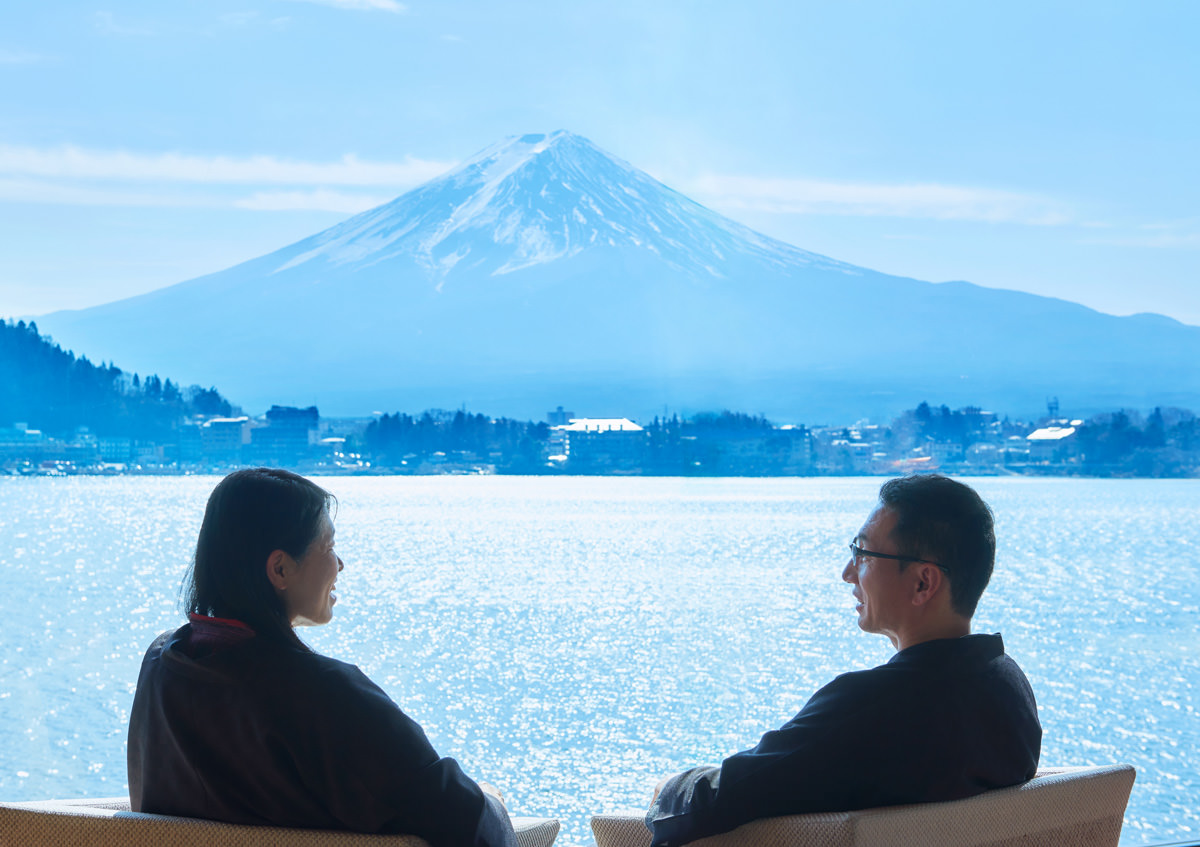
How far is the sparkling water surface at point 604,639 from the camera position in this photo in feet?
28.9

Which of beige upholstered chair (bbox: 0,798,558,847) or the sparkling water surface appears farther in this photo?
the sparkling water surface

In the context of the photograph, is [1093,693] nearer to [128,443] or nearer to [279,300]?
[128,443]

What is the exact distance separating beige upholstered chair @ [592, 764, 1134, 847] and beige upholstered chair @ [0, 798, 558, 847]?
38 centimetres

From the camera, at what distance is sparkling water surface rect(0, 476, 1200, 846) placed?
346 inches

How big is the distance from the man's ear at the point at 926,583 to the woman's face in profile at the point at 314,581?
0.63m

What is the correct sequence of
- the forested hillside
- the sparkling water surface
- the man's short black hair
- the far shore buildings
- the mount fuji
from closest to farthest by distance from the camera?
the man's short black hair → the sparkling water surface → the forested hillside → the far shore buildings → the mount fuji

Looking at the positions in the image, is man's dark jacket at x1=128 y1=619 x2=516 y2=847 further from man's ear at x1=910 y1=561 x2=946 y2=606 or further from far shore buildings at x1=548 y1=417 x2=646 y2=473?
far shore buildings at x1=548 y1=417 x2=646 y2=473

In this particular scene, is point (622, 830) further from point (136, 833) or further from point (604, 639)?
point (604, 639)

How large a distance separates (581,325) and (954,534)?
89.1 m

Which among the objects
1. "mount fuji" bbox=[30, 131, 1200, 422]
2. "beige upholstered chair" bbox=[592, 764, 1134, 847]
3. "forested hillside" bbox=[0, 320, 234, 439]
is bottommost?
"beige upholstered chair" bbox=[592, 764, 1134, 847]

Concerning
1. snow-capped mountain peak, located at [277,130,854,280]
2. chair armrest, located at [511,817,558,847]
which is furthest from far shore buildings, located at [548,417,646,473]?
chair armrest, located at [511,817,558,847]

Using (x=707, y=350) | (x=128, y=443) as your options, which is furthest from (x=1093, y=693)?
(x=707, y=350)

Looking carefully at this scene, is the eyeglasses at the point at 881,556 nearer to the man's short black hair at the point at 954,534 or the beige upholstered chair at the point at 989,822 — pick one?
the man's short black hair at the point at 954,534

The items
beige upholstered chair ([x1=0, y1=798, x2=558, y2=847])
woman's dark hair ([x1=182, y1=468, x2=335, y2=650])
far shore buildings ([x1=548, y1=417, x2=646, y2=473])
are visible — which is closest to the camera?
beige upholstered chair ([x1=0, y1=798, x2=558, y2=847])
